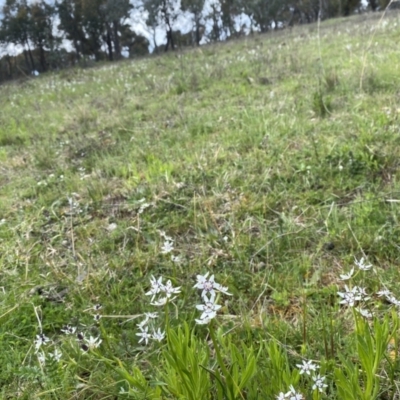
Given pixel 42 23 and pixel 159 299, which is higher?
pixel 42 23

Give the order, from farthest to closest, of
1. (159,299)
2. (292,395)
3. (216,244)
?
(216,244) < (159,299) < (292,395)

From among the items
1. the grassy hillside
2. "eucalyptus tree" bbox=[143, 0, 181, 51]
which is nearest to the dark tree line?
"eucalyptus tree" bbox=[143, 0, 181, 51]

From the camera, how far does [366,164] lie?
3504 millimetres

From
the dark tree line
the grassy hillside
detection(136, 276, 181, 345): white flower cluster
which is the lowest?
the grassy hillside

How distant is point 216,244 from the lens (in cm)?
279

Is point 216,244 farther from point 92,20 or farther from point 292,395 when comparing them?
point 92,20

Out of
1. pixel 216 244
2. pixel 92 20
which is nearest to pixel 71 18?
pixel 92 20

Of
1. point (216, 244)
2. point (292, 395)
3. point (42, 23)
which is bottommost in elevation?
point (216, 244)

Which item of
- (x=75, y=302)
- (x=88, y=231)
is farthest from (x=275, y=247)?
(x=88, y=231)

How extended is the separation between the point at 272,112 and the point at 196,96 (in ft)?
8.84

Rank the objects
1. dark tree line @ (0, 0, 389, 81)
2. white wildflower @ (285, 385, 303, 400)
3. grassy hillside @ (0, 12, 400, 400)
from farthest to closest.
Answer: dark tree line @ (0, 0, 389, 81) → grassy hillside @ (0, 12, 400, 400) → white wildflower @ (285, 385, 303, 400)

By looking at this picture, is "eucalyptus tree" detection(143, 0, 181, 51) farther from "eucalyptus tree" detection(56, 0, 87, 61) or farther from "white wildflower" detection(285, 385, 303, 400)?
"white wildflower" detection(285, 385, 303, 400)

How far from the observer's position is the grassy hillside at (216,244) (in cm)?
159

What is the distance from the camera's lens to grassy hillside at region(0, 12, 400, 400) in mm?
1593
